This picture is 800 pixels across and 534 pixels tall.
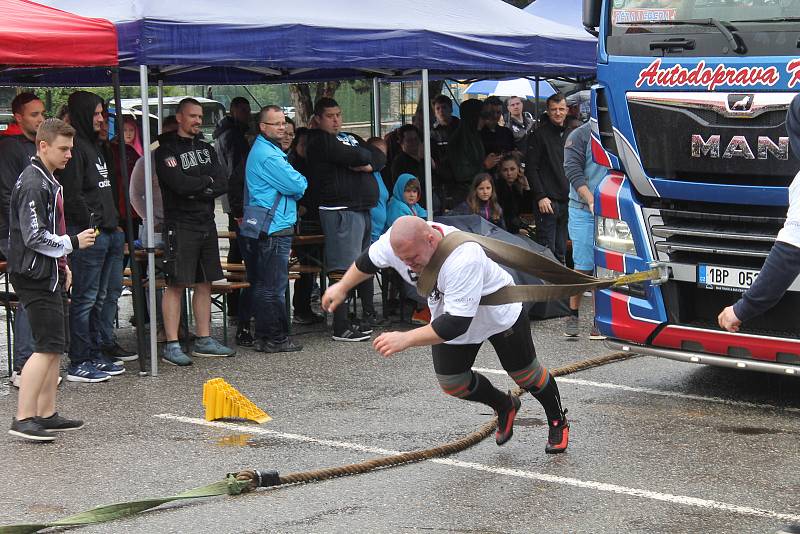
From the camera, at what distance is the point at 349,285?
6180mm

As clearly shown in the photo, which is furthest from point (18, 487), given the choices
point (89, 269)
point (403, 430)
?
point (89, 269)

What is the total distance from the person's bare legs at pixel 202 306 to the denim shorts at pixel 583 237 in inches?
123

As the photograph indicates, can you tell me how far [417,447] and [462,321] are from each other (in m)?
1.41

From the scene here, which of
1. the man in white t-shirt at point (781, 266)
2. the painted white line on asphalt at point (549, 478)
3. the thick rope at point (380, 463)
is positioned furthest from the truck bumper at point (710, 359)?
the man in white t-shirt at point (781, 266)

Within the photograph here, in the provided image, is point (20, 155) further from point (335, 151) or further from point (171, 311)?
point (335, 151)

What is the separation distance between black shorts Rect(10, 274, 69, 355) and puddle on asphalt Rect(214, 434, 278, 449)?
1097 mm

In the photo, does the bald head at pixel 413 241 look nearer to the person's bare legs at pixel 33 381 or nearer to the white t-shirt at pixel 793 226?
the white t-shirt at pixel 793 226

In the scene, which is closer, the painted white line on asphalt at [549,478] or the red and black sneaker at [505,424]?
the painted white line on asphalt at [549,478]

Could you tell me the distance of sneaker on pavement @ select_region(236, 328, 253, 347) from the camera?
10375 mm

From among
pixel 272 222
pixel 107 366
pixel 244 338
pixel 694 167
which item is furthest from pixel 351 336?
pixel 694 167

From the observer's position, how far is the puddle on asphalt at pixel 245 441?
7.11 m

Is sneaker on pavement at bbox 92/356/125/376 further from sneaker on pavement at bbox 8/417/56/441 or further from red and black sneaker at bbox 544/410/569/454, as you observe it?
red and black sneaker at bbox 544/410/569/454

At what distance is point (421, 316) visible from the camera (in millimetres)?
11477

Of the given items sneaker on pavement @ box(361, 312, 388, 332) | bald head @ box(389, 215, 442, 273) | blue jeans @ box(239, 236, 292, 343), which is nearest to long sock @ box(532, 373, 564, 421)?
bald head @ box(389, 215, 442, 273)
